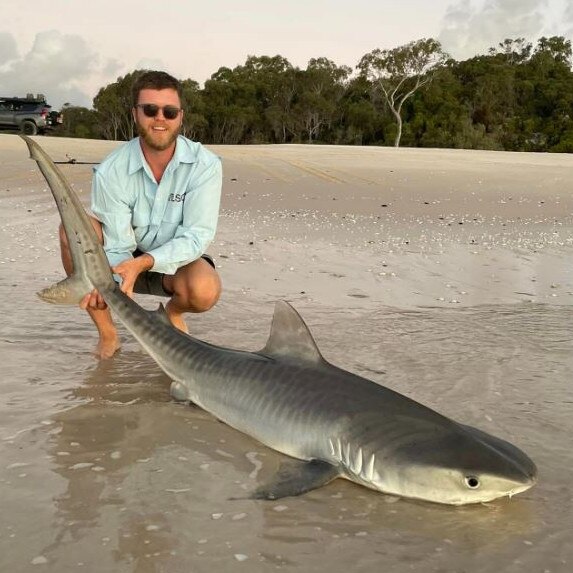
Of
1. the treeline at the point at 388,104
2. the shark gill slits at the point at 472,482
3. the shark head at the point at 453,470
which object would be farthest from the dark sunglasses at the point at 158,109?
the treeline at the point at 388,104

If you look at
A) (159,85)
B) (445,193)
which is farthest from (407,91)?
(159,85)

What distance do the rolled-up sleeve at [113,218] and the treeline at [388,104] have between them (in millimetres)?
36638

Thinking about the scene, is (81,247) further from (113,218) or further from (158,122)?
(158,122)

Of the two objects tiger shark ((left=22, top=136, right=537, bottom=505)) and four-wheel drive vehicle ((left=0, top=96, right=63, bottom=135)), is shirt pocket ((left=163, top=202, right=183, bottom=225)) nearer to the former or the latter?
tiger shark ((left=22, top=136, right=537, bottom=505))

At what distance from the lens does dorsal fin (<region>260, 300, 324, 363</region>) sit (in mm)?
2789

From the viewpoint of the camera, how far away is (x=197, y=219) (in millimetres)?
3934

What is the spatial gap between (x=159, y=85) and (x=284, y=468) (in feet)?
7.25

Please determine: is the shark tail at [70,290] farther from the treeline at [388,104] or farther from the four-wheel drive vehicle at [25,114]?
the treeline at [388,104]

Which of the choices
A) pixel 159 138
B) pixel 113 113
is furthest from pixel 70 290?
pixel 113 113

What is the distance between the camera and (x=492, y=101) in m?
Answer: 44.4

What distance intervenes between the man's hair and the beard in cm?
21

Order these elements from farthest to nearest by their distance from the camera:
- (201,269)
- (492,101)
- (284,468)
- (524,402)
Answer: (492,101), (201,269), (524,402), (284,468)

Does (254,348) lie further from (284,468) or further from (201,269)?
(284,468)

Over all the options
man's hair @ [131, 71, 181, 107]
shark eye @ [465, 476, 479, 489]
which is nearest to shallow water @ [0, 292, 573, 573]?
shark eye @ [465, 476, 479, 489]
